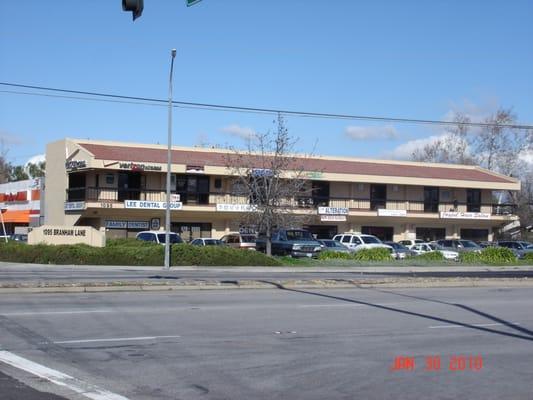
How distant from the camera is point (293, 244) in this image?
136 ft

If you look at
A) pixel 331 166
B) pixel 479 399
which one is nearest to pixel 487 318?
pixel 479 399

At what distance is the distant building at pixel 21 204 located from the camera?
61.7m

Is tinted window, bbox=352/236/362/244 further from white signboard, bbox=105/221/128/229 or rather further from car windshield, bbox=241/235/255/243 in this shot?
white signboard, bbox=105/221/128/229

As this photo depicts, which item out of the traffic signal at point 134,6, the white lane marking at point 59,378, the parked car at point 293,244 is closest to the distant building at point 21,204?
the parked car at point 293,244

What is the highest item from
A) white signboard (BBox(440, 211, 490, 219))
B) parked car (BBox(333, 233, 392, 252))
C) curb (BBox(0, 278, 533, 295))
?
white signboard (BBox(440, 211, 490, 219))

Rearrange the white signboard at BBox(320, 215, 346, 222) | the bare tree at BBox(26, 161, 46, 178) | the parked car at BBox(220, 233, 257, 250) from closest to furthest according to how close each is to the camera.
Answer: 1. the parked car at BBox(220, 233, 257, 250)
2. the white signboard at BBox(320, 215, 346, 222)
3. the bare tree at BBox(26, 161, 46, 178)

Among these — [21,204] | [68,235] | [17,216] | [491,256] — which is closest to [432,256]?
[491,256]

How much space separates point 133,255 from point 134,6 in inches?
1027

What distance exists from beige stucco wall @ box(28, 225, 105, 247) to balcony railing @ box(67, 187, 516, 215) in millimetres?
8757

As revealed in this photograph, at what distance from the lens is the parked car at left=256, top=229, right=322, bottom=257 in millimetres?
41125

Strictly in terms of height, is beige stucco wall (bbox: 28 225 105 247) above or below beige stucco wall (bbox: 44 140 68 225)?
below

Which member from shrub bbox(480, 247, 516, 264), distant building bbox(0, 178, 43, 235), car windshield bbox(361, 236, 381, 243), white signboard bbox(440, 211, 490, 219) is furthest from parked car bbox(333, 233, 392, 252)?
distant building bbox(0, 178, 43, 235)

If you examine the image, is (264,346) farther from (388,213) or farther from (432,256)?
(388,213)

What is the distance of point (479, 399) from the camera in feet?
26.7
